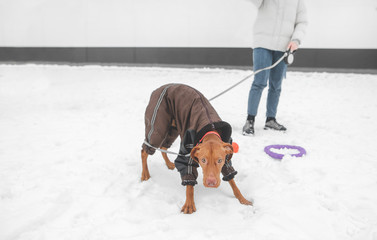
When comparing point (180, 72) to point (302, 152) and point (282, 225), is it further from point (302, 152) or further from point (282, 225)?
point (282, 225)

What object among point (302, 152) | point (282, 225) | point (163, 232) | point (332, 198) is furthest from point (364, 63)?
point (163, 232)

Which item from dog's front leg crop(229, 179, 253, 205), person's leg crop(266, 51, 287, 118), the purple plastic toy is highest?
person's leg crop(266, 51, 287, 118)

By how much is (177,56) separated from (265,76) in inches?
235

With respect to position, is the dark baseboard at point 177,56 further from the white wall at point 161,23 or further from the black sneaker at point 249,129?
the black sneaker at point 249,129

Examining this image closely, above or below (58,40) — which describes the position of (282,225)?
below

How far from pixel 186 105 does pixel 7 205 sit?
142 centimetres

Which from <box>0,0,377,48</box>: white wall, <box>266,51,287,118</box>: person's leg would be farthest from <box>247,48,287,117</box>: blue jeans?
<box>0,0,377,48</box>: white wall

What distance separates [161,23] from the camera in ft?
28.5

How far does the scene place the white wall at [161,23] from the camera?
23.8 feet

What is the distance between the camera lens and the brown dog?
159 centimetres

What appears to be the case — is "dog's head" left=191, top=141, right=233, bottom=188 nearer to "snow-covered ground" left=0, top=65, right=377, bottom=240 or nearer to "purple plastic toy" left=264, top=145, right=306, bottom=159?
"snow-covered ground" left=0, top=65, right=377, bottom=240

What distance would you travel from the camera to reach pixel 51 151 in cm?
281

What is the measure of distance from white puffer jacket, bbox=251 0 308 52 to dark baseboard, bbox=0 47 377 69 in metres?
4.93

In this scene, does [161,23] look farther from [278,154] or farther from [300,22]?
[278,154]
